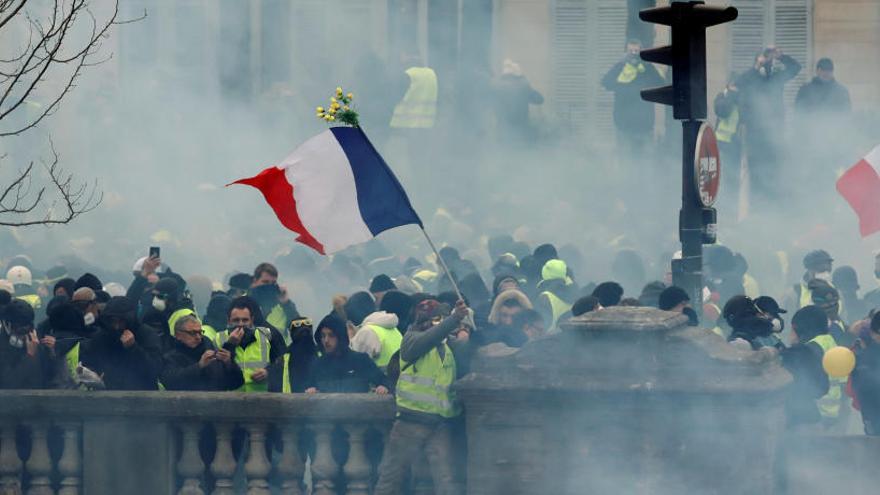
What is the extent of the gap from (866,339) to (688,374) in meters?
2.27

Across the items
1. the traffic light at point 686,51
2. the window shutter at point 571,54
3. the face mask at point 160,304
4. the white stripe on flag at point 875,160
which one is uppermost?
the window shutter at point 571,54

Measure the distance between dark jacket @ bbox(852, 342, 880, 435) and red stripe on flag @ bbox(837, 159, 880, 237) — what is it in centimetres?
275

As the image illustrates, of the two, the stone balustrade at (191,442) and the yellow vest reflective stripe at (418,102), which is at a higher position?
the yellow vest reflective stripe at (418,102)

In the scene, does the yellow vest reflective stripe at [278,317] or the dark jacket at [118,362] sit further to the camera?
the yellow vest reflective stripe at [278,317]

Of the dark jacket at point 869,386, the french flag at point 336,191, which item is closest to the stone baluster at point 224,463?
the french flag at point 336,191

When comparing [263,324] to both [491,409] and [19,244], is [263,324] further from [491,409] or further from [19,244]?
[19,244]

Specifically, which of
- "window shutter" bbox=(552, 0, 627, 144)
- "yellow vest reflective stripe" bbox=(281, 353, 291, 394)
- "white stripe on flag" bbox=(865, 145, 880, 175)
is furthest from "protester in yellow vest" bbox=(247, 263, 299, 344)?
"window shutter" bbox=(552, 0, 627, 144)

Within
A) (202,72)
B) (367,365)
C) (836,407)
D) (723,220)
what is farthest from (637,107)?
(367,365)

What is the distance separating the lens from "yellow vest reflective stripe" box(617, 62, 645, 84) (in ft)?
65.0

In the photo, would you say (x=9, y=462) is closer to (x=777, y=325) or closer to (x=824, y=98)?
(x=777, y=325)

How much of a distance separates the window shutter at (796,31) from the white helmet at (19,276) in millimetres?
9244

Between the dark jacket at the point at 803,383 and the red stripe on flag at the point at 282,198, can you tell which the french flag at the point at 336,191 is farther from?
the dark jacket at the point at 803,383

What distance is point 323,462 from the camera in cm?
922

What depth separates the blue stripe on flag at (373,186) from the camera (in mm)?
10023
